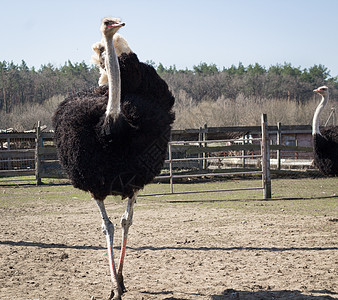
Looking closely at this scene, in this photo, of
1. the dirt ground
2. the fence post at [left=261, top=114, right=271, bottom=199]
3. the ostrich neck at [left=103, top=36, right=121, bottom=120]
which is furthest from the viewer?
the fence post at [left=261, top=114, right=271, bottom=199]

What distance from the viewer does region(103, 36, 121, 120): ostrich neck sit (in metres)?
3.49

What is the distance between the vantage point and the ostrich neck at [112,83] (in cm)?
349

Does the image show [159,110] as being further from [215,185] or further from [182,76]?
[182,76]

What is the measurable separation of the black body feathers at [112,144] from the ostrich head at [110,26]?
1.86 ft

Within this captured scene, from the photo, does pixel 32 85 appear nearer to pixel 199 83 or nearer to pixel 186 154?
pixel 199 83

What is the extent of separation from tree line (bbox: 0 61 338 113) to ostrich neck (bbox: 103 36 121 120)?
49020mm

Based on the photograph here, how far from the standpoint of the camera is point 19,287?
391 centimetres

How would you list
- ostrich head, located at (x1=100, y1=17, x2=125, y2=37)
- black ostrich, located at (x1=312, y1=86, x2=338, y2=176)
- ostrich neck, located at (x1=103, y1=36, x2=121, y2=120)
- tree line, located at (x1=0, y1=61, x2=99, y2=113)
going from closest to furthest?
1. ostrich neck, located at (x1=103, y1=36, x2=121, y2=120)
2. ostrich head, located at (x1=100, y1=17, x2=125, y2=37)
3. black ostrich, located at (x1=312, y1=86, x2=338, y2=176)
4. tree line, located at (x1=0, y1=61, x2=99, y2=113)

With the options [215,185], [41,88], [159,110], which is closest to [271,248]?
[159,110]

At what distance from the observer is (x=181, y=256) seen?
4887 mm

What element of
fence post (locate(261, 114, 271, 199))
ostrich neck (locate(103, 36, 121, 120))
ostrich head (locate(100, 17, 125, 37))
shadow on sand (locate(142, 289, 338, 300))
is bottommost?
shadow on sand (locate(142, 289, 338, 300))

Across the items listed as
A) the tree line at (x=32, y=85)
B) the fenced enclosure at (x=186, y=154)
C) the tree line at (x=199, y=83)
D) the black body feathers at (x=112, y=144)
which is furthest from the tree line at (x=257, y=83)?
the black body feathers at (x=112, y=144)

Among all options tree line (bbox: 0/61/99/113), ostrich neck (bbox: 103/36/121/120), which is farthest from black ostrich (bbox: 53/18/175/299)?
tree line (bbox: 0/61/99/113)

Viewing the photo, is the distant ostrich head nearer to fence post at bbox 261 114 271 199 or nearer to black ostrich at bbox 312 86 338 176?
black ostrich at bbox 312 86 338 176
